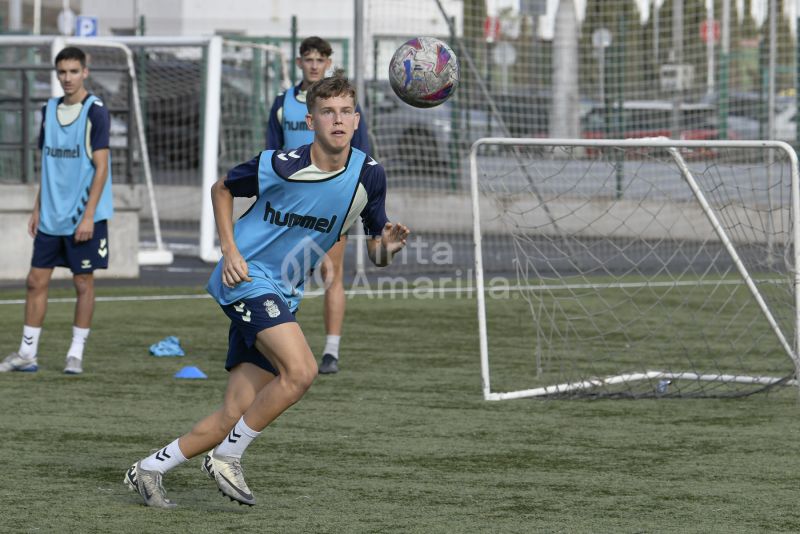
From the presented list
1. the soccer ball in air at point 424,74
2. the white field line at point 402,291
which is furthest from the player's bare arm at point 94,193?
the white field line at point 402,291

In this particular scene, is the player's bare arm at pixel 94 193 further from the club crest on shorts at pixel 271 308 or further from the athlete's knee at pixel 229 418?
the club crest on shorts at pixel 271 308

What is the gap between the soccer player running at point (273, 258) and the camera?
5.41 m

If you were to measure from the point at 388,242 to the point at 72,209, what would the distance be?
3.91 meters

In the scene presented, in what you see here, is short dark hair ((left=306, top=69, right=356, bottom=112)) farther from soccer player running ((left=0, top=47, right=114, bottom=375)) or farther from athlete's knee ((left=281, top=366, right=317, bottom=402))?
soccer player running ((left=0, top=47, right=114, bottom=375))

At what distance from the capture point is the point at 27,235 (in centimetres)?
1443

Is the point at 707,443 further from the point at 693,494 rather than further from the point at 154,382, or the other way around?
the point at 154,382

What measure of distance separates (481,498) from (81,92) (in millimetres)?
4385

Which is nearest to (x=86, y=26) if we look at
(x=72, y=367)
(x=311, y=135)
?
(x=311, y=135)

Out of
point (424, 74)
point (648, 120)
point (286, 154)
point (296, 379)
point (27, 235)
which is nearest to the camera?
point (296, 379)

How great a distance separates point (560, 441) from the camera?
7.08 m

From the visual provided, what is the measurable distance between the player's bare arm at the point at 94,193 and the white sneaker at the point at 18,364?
0.82m

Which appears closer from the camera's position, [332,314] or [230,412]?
[230,412]

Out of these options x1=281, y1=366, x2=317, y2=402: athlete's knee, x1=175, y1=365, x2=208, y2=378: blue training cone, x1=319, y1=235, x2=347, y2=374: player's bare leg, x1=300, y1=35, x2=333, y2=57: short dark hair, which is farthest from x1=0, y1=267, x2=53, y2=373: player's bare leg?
x1=281, y1=366, x2=317, y2=402: athlete's knee

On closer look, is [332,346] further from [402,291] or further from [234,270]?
[402,291]
